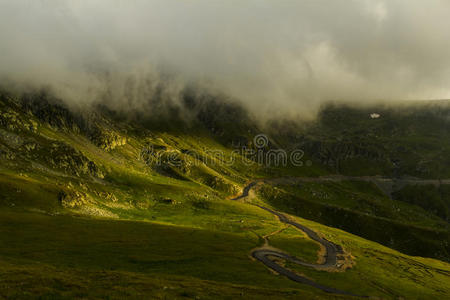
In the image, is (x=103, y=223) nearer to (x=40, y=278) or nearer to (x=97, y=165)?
(x=40, y=278)

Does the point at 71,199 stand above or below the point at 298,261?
above

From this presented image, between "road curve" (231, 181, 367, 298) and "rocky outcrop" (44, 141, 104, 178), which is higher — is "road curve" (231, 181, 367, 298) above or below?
below

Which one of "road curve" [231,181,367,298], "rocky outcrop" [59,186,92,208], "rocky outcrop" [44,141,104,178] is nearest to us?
"road curve" [231,181,367,298]

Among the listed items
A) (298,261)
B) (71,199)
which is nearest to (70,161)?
(71,199)

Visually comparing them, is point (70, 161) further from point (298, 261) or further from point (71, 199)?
point (298, 261)

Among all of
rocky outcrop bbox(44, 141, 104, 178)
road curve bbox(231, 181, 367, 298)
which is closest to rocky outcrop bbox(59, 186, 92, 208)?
rocky outcrop bbox(44, 141, 104, 178)

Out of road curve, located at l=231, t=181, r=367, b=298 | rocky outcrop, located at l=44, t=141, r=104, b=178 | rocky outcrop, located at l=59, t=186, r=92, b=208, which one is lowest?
road curve, located at l=231, t=181, r=367, b=298

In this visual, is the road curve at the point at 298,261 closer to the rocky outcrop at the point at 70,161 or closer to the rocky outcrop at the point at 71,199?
the rocky outcrop at the point at 71,199

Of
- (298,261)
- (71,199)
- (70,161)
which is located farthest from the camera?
(70,161)

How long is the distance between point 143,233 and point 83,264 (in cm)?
3976

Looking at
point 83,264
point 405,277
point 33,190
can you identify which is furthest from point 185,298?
point 33,190

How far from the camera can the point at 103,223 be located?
103m

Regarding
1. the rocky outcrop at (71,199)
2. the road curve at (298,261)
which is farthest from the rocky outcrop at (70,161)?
the road curve at (298,261)

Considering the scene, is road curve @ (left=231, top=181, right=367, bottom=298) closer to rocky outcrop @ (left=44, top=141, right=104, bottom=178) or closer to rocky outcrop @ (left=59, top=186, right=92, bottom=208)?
rocky outcrop @ (left=59, top=186, right=92, bottom=208)
